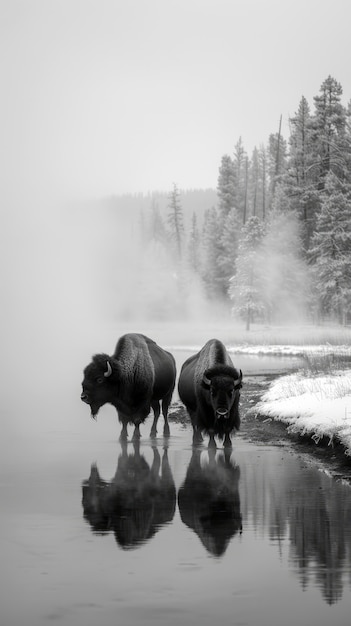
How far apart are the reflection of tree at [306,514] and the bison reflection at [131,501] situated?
1.04m

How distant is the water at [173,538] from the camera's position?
542 centimetres

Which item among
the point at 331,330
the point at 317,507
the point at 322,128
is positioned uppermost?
the point at 322,128

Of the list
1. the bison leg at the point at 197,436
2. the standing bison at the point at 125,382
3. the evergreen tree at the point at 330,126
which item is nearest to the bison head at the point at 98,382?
the standing bison at the point at 125,382

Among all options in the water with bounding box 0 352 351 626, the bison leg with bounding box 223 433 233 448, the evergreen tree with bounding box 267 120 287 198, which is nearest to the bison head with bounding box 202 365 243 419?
the bison leg with bounding box 223 433 233 448

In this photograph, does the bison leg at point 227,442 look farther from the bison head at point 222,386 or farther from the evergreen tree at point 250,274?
the evergreen tree at point 250,274

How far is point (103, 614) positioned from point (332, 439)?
26.1 feet

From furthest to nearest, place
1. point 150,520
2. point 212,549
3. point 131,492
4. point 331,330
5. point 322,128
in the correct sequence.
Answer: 1. point 322,128
2. point 331,330
3. point 131,492
4. point 150,520
5. point 212,549

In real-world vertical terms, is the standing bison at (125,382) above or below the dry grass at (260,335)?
above

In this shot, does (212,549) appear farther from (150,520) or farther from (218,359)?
(218,359)

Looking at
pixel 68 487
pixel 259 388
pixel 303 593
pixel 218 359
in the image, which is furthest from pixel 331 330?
pixel 303 593

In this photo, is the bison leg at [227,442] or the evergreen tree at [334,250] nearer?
the bison leg at [227,442]

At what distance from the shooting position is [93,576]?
6.06 m

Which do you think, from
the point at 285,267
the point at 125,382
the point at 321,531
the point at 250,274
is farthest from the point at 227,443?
the point at 250,274

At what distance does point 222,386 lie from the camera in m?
13.5
